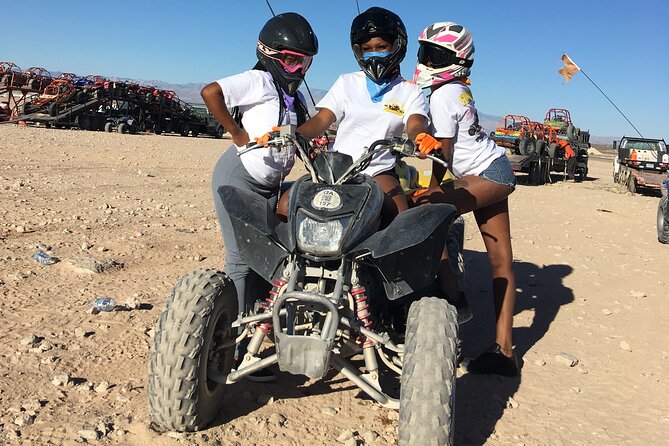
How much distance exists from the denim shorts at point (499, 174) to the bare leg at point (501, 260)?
0.62 ft

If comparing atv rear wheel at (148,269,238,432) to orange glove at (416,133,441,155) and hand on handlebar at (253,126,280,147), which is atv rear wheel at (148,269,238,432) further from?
orange glove at (416,133,441,155)

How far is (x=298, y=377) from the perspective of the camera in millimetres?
3760

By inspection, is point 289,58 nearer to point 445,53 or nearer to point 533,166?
point 445,53

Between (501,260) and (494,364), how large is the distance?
711 mm

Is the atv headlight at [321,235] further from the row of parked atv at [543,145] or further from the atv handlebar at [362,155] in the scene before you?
the row of parked atv at [543,145]

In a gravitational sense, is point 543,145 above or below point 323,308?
above

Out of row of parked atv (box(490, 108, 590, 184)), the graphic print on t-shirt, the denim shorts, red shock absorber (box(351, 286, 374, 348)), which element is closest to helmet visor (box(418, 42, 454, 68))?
the graphic print on t-shirt

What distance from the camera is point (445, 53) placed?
12.5ft

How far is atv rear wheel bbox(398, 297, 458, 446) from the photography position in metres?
2.48

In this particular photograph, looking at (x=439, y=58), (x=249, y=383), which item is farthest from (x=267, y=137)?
(x=249, y=383)

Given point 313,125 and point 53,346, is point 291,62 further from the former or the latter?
point 53,346

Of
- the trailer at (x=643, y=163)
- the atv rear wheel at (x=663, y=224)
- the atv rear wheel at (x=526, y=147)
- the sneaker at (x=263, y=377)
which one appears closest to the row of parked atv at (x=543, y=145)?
the atv rear wheel at (x=526, y=147)

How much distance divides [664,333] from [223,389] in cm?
401

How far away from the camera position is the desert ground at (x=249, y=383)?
3.13 m
